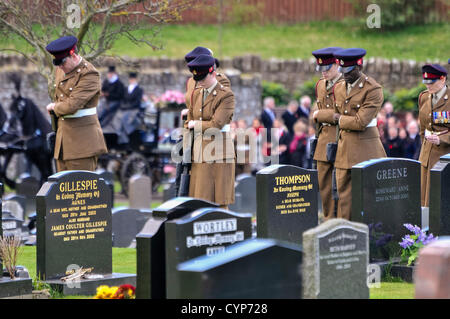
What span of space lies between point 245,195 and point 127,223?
4453 mm

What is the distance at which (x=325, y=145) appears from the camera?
12375 millimetres

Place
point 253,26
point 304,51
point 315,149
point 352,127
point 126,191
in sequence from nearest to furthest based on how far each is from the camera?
point 352,127 → point 315,149 → point 126,191 → point 304,51 → point 253,26

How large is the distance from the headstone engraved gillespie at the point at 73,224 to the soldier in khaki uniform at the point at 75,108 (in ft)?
6.04

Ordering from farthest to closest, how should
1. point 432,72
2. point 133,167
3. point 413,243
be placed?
point 133,167 < point 432,72 < point 413,243

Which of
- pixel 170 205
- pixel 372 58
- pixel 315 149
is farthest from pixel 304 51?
pixel 170 205

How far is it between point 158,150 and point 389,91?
30.8 ft

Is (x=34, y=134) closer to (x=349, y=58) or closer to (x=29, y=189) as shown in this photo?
(x=29, y=189)

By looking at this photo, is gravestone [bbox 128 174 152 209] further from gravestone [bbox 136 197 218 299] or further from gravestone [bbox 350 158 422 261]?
gravestone [bbox 136 197 218 299]

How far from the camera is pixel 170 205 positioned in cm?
783

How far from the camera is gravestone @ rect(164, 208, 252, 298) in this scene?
7453 mm

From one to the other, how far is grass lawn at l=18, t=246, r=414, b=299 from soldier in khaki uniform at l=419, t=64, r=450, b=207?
3320 millimetres

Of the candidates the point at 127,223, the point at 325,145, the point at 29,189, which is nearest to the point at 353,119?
the point at 325,145
